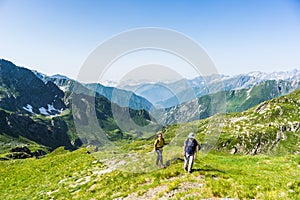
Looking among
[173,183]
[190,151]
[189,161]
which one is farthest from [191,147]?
[173,183]

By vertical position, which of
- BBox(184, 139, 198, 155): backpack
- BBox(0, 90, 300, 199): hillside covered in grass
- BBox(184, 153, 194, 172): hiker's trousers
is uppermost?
BBox(184, 139, 198, 155): backpack

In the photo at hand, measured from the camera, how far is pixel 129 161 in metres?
31.0

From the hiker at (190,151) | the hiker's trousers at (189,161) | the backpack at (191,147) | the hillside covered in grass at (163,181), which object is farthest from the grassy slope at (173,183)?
the backpack at (191,147)

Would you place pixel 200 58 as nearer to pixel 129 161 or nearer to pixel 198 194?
pixel 198 194

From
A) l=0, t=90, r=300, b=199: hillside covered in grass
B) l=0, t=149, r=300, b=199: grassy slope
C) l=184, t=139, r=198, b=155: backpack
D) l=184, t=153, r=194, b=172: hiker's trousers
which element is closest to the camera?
l=0, t=149, r=300, b=199: grassy slope

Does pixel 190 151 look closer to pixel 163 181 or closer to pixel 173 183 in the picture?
pixel 163 181

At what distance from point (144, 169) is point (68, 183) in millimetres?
9643

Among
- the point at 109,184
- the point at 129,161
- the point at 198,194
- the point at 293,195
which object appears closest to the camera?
the point at 293,195

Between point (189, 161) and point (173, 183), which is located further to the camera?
point (189, 161)

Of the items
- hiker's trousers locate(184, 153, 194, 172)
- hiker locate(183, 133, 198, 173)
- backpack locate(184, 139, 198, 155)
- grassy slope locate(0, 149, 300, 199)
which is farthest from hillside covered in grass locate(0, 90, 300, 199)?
backpack locate(184, 139, 198, 155)

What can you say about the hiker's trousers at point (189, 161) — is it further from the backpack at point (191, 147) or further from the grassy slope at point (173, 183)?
the grassy slope at point (173, 183)

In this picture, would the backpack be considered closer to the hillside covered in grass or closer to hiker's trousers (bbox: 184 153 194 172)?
hiker's trousers (bbox: 184 153 194 172)

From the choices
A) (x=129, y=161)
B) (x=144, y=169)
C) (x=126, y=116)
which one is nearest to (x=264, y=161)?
(x=144, y=169)

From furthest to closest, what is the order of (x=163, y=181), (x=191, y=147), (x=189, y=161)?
(x=191, y=147), (x=189, y=161), (x=163, y=181)
